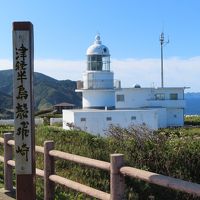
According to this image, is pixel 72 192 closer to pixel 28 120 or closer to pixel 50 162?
pixel 50 162

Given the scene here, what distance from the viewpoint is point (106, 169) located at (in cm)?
521

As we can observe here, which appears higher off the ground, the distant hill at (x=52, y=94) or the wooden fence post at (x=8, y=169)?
the distant hill at (x=52, y=94)

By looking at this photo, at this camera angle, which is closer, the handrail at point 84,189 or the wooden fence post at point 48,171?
the handrail at point 84,189

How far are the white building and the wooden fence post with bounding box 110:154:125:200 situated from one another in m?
26.0

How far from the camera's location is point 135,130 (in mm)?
11562

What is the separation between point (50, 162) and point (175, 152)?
15.1ft

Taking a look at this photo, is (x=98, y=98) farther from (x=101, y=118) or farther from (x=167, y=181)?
(x=167, y=181)

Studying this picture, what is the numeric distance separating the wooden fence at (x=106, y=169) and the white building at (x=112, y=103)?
77.8ft

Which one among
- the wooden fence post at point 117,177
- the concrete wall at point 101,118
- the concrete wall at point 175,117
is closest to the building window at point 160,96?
the concrete wall at point 175,117

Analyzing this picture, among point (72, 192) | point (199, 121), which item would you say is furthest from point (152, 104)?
point (72, 192)

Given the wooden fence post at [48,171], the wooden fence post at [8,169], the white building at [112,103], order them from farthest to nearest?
the white building at [112,103]
the wooden fence post at [8,169]
the wooden fence post at [48,171]

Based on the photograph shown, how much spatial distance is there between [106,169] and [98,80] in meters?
33.4

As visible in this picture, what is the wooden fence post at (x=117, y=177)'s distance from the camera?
197 inches

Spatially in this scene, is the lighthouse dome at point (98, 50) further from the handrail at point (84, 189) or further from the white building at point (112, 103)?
the handrail at point (84, 189)
